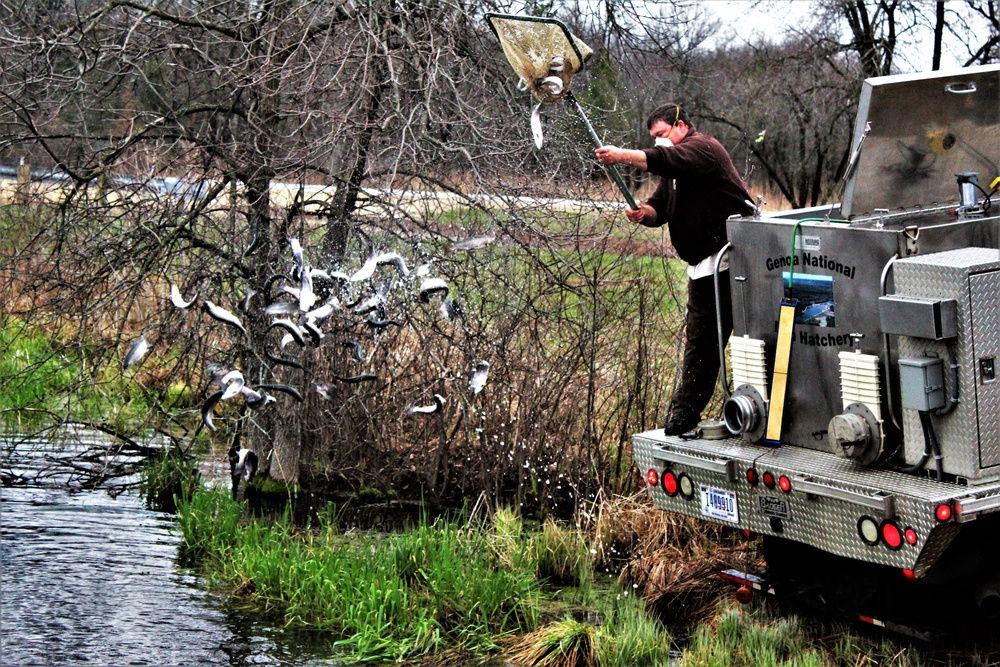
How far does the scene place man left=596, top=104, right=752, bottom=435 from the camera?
612cm

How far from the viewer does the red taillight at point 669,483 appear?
591 centimetres

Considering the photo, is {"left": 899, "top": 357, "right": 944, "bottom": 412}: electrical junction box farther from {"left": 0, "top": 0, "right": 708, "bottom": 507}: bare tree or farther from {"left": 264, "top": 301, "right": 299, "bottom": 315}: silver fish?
{"left": 264, "top": 301, "right": 299, "bottom": 315}: silver fish

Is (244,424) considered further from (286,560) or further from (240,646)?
(240,646)

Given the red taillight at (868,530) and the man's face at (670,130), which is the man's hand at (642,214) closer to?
the man's face at (670,130)

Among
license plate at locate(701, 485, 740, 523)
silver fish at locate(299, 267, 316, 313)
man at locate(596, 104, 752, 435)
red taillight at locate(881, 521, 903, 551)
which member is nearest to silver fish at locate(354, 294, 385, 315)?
silver fish at locate(299, 267, 316, 313)

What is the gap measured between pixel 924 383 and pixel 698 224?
178cm

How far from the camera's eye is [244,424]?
8.55m

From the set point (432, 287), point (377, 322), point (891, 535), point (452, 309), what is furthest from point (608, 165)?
point (891, 535)

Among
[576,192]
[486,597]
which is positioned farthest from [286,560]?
[576,192]

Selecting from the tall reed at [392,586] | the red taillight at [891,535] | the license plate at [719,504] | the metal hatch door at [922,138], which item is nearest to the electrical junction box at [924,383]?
the red taillight at [891,535]

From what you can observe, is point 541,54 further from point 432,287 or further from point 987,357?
point 987,357

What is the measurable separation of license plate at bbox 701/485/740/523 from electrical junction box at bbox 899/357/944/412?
1076 millimetres

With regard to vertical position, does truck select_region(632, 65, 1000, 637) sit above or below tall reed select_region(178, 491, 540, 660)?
above

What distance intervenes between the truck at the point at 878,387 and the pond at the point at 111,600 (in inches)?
89.2
